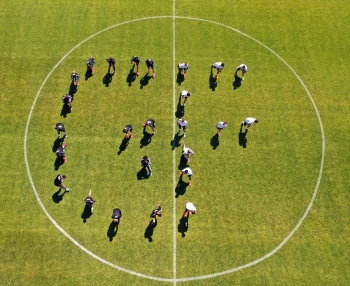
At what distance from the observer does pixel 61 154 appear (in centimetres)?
2352

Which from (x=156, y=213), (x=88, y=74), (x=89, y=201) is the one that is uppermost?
(x=88, y=74)

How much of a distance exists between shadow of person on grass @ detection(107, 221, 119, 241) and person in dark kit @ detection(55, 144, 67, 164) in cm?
562

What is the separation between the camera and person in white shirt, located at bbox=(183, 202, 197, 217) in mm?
21750

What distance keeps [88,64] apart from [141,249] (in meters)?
14.8

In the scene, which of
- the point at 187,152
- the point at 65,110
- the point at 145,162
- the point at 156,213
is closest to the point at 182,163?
the point at 187,152

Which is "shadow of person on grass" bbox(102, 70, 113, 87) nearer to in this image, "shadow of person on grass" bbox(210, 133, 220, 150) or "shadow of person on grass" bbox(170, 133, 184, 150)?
"shadow of person on grass" bbox(170, 133, 184, 150)

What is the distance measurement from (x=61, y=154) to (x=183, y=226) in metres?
9.19

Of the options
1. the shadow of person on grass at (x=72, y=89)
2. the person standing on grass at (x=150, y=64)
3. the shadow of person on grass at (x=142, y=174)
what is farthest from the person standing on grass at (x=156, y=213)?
the shadow of person on grass at (x=72, y=89)

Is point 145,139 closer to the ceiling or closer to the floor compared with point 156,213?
closer to the ceiling

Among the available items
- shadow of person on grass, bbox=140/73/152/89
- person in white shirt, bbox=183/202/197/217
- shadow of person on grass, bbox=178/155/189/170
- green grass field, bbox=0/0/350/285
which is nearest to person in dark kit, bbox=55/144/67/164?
green grass field, bbox=0/0/350/285

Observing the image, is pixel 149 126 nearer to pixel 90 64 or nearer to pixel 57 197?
pixel 90 64

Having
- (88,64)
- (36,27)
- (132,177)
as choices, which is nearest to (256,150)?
(132,177)

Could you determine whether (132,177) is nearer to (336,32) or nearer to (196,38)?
(196,38)

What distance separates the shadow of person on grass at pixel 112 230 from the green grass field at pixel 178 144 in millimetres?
123
